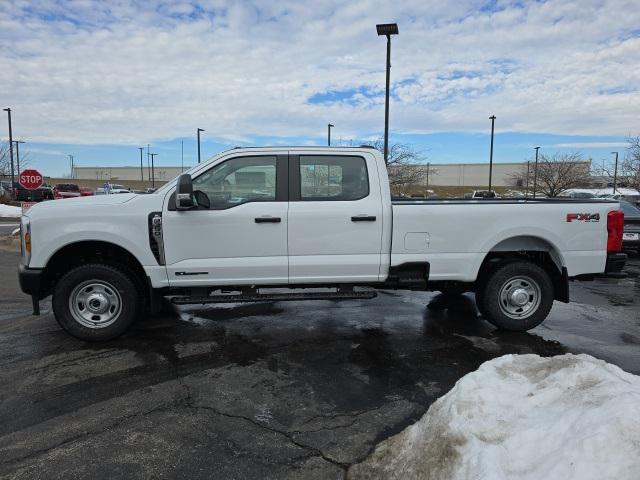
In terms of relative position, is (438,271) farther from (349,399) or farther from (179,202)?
(179,202)

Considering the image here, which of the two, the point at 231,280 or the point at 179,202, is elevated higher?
the point at 179,202

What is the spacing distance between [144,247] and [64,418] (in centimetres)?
198

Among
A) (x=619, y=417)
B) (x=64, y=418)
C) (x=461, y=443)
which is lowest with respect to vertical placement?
(x=64, y=418)

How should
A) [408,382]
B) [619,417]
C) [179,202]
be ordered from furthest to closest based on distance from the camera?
[179,202]
[408,382]
[619,417]

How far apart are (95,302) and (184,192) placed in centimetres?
159

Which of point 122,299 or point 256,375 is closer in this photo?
point 256,375

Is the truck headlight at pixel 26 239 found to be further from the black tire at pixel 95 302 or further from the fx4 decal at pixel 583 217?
the fx4 decal at pixel 583 217

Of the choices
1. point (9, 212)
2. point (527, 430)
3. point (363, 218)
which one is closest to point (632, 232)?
point (363, 218)

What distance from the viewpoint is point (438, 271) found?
18.5 ft

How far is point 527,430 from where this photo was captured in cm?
269

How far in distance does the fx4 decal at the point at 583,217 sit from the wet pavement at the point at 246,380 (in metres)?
1.35

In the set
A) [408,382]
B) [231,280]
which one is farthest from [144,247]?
[408,382]

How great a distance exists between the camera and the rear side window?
546cm

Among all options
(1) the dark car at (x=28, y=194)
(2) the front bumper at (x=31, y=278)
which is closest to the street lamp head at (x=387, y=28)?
(2) the front bumper at (x=31, y=278)
